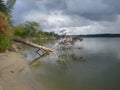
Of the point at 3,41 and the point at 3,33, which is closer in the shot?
the point at 3,33

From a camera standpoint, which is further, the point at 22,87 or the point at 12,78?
the point at 12,78

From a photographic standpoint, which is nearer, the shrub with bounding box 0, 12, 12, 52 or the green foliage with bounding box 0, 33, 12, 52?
the shrub with bounding box 0, 12, 12, 52

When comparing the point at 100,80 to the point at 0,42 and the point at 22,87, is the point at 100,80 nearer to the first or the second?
the point at 22,87

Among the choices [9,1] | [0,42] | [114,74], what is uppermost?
[9,1]

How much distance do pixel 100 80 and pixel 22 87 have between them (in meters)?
6.59

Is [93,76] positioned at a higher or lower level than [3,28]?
lower

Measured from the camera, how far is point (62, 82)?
17.4 m

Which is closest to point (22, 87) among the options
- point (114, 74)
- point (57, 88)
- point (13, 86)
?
point (13, 86)

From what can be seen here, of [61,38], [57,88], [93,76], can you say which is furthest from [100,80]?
[61,38]

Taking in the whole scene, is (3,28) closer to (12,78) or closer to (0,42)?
(0,42)

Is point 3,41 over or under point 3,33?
under

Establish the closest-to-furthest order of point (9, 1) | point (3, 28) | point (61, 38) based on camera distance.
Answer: point (3, 28) → point (61, 38) → point (9, 1)

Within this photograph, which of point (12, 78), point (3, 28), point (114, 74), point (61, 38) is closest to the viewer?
point (12, 78)

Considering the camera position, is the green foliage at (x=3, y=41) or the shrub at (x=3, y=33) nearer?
the shrub at (x=3, y=33)
